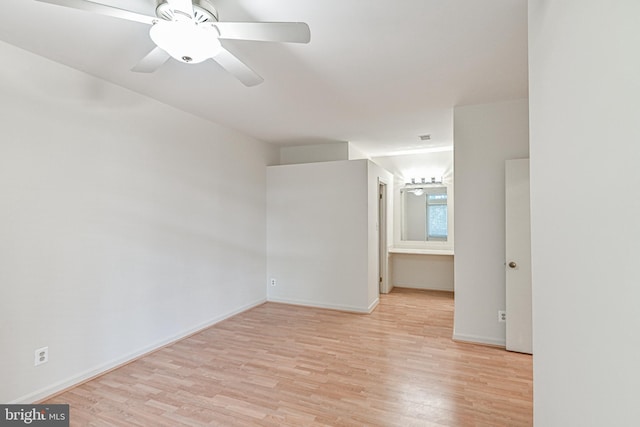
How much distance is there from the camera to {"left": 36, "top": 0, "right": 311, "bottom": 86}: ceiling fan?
137cm

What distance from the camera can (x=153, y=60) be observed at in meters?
1.80

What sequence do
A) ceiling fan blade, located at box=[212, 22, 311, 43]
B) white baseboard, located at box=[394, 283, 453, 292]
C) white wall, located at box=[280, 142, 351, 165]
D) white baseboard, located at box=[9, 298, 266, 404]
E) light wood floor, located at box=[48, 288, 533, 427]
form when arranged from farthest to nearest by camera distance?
white baseboard, located at box=[394, 283, 453, 292] < white wall, located at box=[280, 142, 351, 165] < white baseboard, located at box=[9, 298, 266, 404] < light wood floor, located at box=[48, 288, 533, 427] < ceiling fan blade, located at box=[212, 22, 311, 43]

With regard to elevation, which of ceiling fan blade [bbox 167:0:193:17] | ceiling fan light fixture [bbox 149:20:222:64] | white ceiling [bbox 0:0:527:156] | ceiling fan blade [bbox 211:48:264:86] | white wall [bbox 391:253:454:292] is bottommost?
white wall [bbox 391:253:454:292]

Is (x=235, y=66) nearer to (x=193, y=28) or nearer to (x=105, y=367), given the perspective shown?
(x=193, y=28)

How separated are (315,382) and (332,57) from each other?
8.50ft

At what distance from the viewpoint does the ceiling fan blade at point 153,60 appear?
5.62 feet

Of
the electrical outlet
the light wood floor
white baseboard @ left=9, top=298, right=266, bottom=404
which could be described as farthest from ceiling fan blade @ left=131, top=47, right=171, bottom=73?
white baseboard @ left=9, top=298, right=266, bottom=404

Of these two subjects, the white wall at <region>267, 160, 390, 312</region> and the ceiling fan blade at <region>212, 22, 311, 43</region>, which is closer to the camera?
the ceiling fan blade at <region>212, 22, 311, 43</region>

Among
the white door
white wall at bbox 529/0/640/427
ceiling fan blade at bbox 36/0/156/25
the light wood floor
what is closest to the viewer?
white wall at bbox 529/0/640/427

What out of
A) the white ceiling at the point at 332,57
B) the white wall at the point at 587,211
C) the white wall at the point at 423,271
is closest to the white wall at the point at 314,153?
the white ceiling at the point at 332,57

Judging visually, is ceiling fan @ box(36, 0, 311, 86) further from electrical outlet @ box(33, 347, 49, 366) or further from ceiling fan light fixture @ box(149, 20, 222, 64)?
electrical outlet @ box(33, 347, 49, 366)

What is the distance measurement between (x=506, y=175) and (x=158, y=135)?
3.66 meters

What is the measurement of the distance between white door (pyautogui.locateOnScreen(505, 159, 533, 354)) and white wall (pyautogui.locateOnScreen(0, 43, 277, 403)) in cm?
339

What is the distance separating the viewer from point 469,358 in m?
2.85
